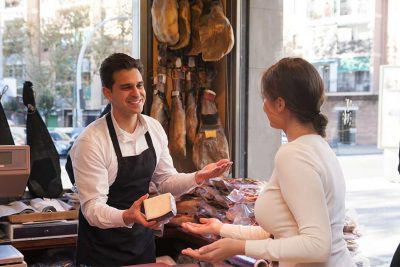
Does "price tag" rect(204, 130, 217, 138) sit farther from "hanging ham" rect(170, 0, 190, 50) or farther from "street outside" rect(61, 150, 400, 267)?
"street outside" rect(61, 150, 400, 267)

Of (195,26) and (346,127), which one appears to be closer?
(346,127)

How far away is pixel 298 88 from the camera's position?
1521 millimetres

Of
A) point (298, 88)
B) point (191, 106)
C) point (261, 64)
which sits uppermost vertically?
point (261, 64)

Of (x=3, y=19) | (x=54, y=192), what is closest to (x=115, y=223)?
(x=54, y=192)

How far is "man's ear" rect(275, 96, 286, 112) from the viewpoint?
1545 mm

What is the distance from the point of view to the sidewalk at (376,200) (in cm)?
298

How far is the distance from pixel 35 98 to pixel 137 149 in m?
1.15

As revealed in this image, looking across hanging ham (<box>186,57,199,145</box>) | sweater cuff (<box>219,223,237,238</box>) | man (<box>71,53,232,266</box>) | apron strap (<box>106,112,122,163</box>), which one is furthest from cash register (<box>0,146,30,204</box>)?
hanging ham (<box>186,57,199,145</box>)

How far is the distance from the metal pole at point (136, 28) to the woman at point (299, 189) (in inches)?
86.4

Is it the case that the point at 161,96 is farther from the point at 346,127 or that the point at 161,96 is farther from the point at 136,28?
the point at 346,127

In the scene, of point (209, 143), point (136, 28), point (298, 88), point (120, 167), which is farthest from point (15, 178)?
point (136, 28)

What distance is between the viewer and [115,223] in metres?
2.20

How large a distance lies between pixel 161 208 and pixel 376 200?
1562 mm

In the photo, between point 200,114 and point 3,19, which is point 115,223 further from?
point 3,19
